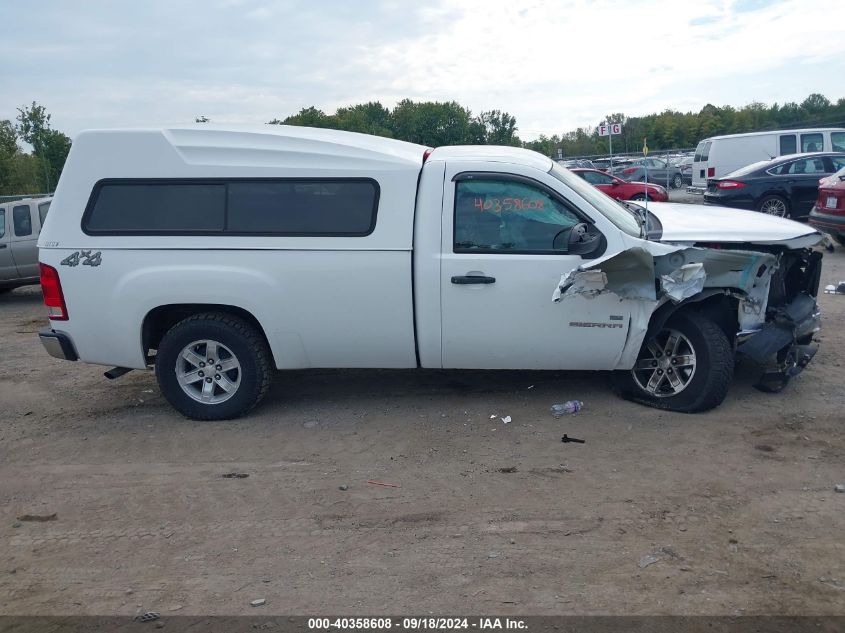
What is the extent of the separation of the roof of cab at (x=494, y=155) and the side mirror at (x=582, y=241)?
1.87 ft

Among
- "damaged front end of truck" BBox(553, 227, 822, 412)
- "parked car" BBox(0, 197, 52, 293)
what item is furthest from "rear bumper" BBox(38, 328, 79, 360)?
"parked car" BBox(0, 197, 52, 293)

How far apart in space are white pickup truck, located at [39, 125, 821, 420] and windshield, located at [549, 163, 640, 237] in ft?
0.10

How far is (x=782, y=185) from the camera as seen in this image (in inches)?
584

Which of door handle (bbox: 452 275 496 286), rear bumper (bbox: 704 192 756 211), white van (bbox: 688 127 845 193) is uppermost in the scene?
white van (bbox: 688 127 845 193)

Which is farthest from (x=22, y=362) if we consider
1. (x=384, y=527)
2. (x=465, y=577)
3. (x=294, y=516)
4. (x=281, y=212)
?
(x=465, y=577)

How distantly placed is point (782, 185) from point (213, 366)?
42.3 ft

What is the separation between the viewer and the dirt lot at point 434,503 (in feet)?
11.8

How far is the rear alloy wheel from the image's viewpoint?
1494 cm

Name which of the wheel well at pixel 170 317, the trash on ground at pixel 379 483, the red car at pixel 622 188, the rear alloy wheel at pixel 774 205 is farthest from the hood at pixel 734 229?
the red car at pixel 622 188

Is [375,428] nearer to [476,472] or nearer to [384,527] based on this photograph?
[476,472]

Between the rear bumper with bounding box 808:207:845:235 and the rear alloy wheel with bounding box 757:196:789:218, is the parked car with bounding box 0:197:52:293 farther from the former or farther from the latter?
the rear alloy wheel with bounding box 757:196:789:218

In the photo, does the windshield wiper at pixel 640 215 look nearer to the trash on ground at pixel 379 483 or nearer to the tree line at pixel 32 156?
the trash on ground at pixel 379 483

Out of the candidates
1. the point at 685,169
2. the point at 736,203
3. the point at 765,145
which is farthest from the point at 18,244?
the point at 685,169

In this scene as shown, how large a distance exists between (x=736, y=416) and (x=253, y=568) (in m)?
3.63
